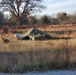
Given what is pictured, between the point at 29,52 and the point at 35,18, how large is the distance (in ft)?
155

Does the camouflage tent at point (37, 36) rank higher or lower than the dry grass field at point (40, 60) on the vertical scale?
lower

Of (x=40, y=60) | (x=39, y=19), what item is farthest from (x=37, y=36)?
(x=39, y=19)

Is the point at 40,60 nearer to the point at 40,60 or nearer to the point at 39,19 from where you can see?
the point at 40,60

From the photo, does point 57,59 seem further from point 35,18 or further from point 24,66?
point 35,18

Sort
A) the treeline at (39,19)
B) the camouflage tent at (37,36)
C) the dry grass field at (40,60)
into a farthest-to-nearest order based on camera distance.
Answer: the treeline at (39,19) < the camouflage tent at (37,36) < the dry grass field at (40,60)

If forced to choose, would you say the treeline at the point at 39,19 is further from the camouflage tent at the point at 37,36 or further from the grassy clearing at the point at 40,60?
the grassy clearing at the point at 40,60

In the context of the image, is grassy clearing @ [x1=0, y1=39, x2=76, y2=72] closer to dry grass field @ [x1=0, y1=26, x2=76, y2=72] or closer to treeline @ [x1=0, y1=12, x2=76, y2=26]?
dry grass field @ [x1=0, y1=26, x2=76, y2=72]

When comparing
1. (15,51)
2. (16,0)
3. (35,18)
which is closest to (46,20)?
(35,18)

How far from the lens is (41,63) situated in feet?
31.7

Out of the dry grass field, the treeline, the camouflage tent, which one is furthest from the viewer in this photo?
the treeline

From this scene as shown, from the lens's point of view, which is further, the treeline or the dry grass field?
the treeline

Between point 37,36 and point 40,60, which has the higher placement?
point 40,60

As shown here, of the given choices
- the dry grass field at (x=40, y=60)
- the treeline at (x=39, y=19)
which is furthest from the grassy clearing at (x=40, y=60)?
the treeline at (x=39, y=19)

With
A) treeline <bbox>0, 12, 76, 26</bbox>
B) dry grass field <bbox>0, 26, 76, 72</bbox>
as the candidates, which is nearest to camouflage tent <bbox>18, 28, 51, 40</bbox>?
dry grass field <bbox>0, 26, 76, 72</bbox>
